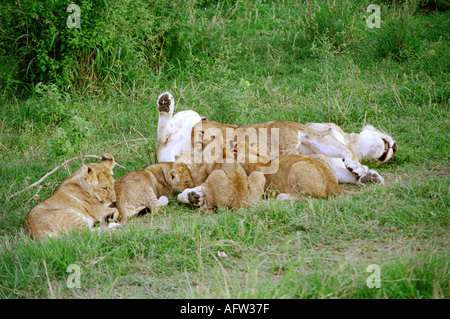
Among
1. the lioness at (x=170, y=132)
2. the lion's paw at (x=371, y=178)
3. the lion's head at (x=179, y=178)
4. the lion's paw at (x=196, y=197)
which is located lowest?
the lion's paw at (x=196, y=197)

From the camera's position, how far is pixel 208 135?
23.0 ft

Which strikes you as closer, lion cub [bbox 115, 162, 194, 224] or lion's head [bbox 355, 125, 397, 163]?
lion cub [bbox 115, 162, 194, 224]

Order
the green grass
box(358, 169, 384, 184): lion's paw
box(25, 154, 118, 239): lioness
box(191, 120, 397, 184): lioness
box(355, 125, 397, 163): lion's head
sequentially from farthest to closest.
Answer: box(355, 125, 397, 163): lion's head, box(191, 120, 397, 184): lioness, box(358, 169, 384, 184): lion's paw, box(25, 154, 118, 239): lioness, the green grass

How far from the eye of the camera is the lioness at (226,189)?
234 inches

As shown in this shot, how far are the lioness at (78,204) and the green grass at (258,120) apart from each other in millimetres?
233

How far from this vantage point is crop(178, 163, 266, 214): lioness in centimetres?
595

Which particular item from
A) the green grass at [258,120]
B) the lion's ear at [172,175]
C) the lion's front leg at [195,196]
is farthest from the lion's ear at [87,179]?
the lion's front leg at [195,196]

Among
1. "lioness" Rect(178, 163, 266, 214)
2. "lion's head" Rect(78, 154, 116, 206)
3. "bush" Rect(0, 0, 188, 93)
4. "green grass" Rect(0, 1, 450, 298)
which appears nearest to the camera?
"green grass" Rect(0, 1, 450, 298)

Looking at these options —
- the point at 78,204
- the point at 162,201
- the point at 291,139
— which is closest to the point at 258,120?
the point at 291,139

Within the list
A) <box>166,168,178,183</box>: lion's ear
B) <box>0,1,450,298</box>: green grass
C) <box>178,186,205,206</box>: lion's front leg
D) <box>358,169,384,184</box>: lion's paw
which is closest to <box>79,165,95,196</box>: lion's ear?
<box>0,1,450,298</box>: green grass

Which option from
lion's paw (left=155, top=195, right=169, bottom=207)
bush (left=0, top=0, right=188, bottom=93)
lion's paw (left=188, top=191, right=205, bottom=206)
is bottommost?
lion's paw (left=155, top=195, right=169, bottom=207)

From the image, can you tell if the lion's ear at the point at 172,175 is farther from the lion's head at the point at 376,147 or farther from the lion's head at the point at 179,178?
the lion's head at the point at 376,147

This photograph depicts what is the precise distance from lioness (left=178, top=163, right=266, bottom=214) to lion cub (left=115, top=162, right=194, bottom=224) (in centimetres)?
25

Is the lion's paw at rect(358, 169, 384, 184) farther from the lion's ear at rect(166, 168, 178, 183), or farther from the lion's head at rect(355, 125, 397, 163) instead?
the lion's ear at rect(166, 168, 178, 183)
